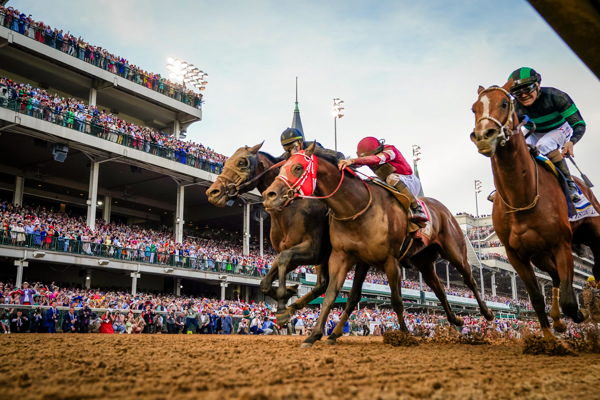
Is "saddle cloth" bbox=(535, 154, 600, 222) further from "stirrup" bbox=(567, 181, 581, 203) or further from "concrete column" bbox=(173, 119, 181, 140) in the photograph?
"concrete column" bbox=(173, 119, 181, 140)

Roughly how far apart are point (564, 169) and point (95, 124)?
25827 mm

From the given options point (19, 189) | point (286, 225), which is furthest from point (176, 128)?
point (286, 225)

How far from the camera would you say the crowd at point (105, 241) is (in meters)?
22.8

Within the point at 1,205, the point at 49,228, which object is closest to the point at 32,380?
the point at 49,228

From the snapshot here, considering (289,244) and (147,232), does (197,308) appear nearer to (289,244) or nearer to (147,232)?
(147,232)

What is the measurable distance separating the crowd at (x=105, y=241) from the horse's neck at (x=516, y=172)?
876 inches

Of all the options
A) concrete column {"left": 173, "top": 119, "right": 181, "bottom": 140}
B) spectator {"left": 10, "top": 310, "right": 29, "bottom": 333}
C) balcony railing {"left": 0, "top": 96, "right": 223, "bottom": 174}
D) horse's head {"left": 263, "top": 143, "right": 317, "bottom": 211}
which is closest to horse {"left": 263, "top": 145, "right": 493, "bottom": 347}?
horse's head {"left": 263, "top": 143, "right": 317, "bottom": 211}

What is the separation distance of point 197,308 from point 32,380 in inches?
796

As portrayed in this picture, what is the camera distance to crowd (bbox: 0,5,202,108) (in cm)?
2720

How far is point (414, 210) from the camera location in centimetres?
789

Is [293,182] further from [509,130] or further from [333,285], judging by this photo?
[509,130]

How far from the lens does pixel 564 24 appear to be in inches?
115

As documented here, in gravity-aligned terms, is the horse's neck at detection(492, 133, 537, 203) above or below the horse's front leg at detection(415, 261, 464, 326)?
above

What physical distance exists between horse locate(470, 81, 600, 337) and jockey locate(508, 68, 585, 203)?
1.14ft
